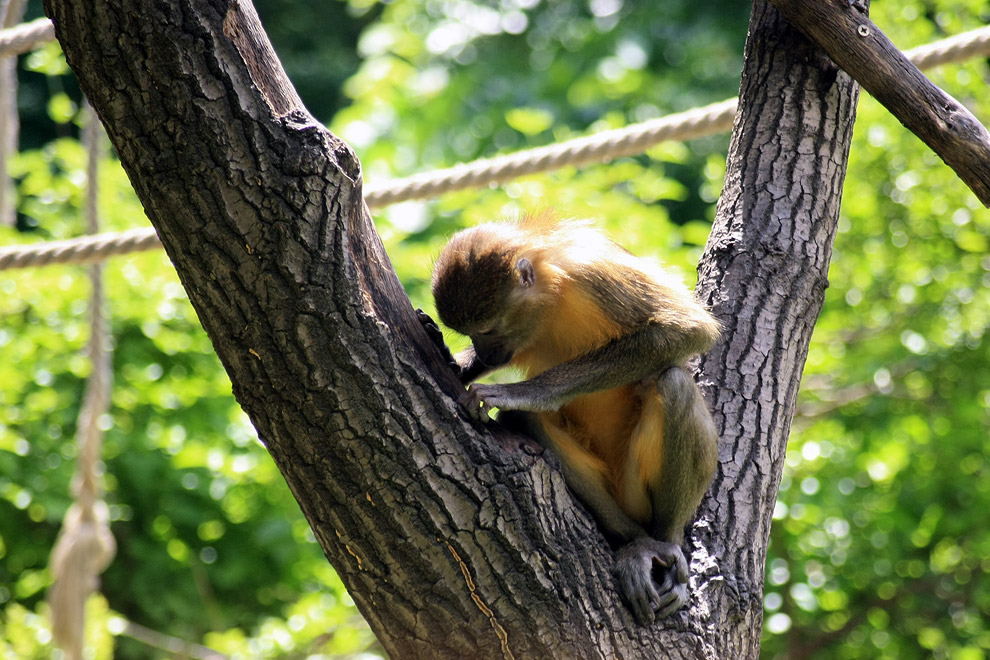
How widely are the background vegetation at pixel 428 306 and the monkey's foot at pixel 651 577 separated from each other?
2.49m

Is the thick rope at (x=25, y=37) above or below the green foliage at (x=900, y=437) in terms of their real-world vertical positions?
above

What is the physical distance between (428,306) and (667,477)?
3392 mm

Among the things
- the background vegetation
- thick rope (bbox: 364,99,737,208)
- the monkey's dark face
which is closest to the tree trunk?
the monkey's dark face

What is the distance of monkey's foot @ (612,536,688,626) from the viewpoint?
269cm

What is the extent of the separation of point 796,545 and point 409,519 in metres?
4.06

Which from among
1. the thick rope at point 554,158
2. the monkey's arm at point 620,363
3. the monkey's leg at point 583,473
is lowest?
the monkey's leg at point 583,473

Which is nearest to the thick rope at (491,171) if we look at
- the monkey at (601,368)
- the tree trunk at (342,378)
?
the monkey at (601,368)

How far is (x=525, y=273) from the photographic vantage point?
11.8ft

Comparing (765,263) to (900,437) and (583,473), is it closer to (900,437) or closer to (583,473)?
(583,473)

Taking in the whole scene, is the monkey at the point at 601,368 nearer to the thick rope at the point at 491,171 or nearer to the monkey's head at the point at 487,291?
the monkey's head at the point at 487,291

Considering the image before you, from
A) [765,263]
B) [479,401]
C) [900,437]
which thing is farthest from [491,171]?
[900,437]

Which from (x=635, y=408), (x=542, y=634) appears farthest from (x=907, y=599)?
(x=542, y=634)

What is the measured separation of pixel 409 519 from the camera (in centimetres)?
239

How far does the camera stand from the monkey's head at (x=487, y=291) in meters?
3.53
